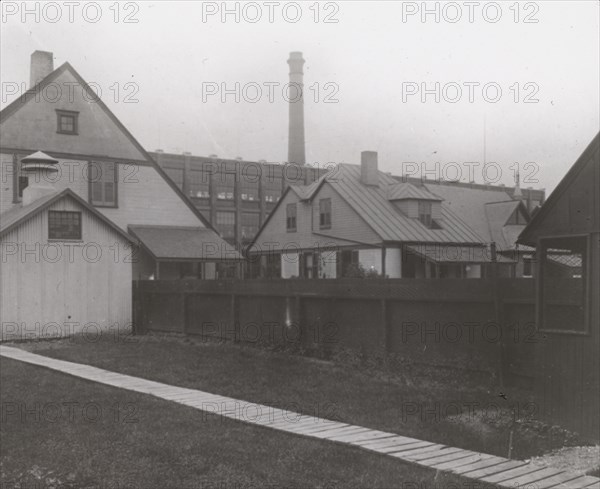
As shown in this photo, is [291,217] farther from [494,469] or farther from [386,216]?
[494,469]

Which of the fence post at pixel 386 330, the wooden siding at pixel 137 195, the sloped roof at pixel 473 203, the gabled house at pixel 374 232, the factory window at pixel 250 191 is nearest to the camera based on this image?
the fence post at pixel 386 330

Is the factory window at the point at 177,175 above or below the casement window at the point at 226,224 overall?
above

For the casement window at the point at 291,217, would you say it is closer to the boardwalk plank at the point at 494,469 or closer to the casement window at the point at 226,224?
the casement window at the point at 226,224

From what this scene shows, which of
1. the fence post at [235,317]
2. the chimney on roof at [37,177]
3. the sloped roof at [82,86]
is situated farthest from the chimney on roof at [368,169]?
the fence post at [235,317]

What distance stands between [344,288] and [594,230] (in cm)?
682

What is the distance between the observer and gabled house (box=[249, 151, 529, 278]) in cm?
3906

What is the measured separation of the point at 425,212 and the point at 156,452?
3617 centimetres

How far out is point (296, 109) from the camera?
5597 centimetres

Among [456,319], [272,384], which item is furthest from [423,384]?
[272,384]

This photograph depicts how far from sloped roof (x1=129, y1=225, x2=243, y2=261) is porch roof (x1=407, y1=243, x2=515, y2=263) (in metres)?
11.0

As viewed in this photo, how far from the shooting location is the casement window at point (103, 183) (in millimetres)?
32062

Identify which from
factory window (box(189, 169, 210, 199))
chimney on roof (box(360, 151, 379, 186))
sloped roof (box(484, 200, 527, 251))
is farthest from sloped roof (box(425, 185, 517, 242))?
factory window (box(189, 169, 210, 199))

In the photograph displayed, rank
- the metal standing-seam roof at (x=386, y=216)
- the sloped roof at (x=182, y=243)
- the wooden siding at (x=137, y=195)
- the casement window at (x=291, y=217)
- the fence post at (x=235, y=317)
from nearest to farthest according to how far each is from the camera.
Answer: the fence post at (x=235, y=317) → the sloped roof at (x=182, y=243) → the wooden siding at (x=137, y=195) → the metal standing-seam roof at (x=386, y=216) → the casement window at (x=291, y=217)

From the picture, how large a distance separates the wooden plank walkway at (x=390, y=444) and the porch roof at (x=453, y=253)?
92.0 feet
